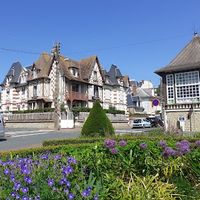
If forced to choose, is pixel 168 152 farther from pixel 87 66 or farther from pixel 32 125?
pixel 87 66

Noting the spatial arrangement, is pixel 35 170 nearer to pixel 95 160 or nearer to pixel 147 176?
pixel 95 160

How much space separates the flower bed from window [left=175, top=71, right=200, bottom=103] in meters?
22.2

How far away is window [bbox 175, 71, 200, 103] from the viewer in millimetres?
26672

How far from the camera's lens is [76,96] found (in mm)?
47125

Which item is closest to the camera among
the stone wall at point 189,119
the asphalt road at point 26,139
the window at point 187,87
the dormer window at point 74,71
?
the asphalt road at point 26,139

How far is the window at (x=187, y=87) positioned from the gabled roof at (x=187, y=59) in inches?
27.1

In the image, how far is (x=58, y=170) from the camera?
3.96 metres

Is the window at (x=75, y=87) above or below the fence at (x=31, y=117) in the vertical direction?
above

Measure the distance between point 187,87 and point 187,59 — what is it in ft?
8.77

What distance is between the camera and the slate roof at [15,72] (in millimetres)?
55606

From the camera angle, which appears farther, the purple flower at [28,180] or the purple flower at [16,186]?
the purple flower at [28,180]

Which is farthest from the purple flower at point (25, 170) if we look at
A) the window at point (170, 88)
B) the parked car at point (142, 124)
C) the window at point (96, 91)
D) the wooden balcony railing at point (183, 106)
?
the window at point (96, 91)

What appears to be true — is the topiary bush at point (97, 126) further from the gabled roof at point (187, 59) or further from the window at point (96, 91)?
the window at point (96, 91)

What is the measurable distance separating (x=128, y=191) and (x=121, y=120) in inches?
1681
